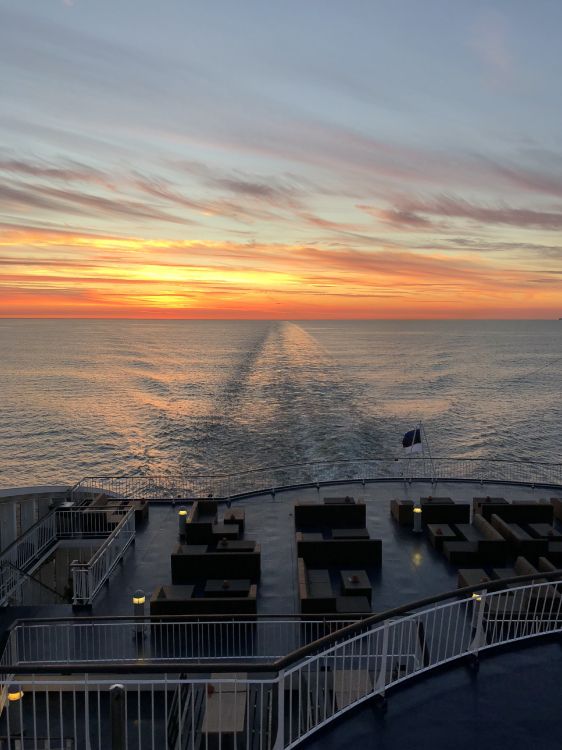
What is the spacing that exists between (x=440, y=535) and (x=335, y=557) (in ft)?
10.3

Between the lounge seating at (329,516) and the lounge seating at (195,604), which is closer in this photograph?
the lounge seating at (195,604)

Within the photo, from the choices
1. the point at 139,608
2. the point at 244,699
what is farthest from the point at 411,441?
the point at 244,699

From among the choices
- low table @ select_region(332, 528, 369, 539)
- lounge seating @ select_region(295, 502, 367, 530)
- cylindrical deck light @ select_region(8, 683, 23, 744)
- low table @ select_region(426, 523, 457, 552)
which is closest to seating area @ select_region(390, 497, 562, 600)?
low table @ select_region(426, 523, 457, 552)

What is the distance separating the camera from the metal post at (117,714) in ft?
16.0

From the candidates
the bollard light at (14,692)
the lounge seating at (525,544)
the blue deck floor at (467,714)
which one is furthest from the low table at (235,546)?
the bollard light at (14,692)

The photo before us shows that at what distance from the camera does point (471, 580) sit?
1353 cm

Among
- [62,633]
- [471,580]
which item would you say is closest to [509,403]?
[471,580]

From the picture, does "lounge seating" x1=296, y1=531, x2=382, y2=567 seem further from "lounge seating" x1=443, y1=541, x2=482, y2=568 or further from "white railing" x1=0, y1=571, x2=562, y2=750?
"white railing" x1=0, y1=571, x2=562, y2=750

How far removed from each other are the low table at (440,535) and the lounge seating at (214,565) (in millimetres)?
5133

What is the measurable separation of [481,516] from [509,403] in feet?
202

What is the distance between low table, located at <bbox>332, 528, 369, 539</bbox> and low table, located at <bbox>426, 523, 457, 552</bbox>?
75.7 inches

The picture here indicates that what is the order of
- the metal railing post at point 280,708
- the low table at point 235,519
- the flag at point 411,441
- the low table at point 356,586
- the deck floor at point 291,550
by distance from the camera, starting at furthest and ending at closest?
the flag at point 411,441 < the low table at point 235,519 < the deck floor at point 291,550 < the low table at point 356,586 < the metal railing post at point 280,708

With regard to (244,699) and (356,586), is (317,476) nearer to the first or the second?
(356,586)

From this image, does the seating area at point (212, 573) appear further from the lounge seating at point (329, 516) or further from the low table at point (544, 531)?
the low table at point (544, 531)
